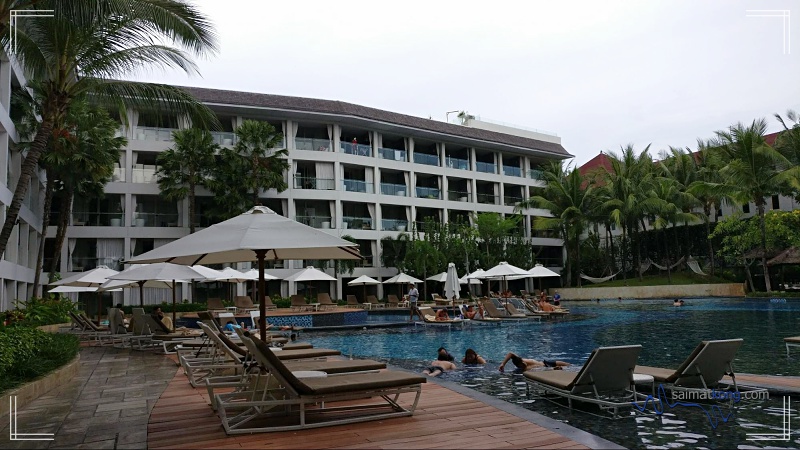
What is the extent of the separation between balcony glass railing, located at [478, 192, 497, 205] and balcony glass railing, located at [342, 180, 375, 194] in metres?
9.60

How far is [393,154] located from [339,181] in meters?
4.80

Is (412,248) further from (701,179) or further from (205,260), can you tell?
(205,260)

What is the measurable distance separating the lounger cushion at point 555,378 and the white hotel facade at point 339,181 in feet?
78.7

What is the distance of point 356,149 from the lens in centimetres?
3816

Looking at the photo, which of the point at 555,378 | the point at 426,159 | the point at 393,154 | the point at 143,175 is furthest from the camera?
the point at 426,159

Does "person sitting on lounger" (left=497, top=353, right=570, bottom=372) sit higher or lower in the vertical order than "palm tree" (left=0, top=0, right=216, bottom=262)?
lower

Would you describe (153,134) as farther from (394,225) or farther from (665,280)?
(665,280)

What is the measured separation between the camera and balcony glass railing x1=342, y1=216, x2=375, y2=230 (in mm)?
36912

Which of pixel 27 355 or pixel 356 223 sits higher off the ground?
pixel 356 223

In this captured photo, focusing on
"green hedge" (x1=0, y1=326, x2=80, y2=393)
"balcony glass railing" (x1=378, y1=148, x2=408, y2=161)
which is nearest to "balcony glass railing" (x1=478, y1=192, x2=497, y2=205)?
"balcony glass railing" (x1=378, y1=148, x2=408, y2=161)

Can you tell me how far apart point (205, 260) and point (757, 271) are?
37345 mm

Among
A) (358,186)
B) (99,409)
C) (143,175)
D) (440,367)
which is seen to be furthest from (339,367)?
(358,186)

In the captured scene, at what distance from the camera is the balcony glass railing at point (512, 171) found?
4594cm

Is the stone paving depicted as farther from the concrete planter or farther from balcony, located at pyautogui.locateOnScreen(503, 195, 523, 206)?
balcony, located at pyautogui.locateOnScreen(503, 195, 523, 206)
